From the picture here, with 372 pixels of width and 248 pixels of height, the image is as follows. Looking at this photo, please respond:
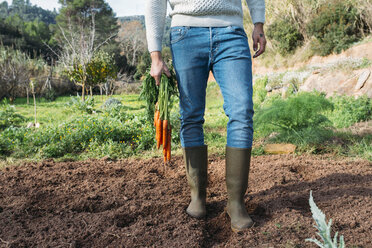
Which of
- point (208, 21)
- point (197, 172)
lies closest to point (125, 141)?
point (197, 172)

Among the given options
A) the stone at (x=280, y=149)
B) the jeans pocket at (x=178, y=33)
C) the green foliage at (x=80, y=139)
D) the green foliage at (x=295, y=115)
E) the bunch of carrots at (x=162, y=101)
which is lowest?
the stone at (x=280, y=149)

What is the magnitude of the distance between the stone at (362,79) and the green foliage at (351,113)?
86 centimetres

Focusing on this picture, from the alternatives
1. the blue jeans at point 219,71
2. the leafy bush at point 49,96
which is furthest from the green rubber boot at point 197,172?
the leafy bush at point 49,96

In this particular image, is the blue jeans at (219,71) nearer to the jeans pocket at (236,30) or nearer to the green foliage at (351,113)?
the jeans pocket at (236,30)

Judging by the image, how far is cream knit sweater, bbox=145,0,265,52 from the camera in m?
1.87

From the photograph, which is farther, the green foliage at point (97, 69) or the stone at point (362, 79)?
the green foliage at point (97, 69)

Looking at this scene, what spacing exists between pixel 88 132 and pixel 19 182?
1702 mm

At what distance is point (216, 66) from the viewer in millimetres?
1916

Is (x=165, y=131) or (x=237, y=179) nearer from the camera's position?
(x=237, y=179)

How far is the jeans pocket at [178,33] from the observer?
190 cm

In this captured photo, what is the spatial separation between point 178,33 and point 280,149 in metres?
2.33

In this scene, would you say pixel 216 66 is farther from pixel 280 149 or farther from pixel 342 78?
pixel 342 78

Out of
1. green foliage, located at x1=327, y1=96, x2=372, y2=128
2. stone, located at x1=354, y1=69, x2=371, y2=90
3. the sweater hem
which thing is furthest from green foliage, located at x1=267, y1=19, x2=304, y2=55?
the sweater hem

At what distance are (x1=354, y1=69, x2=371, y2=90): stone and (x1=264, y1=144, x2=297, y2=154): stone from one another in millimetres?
3241
